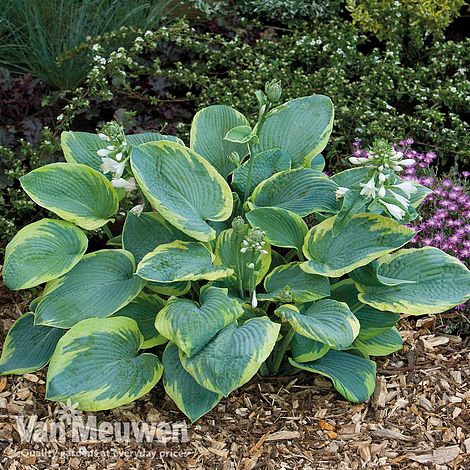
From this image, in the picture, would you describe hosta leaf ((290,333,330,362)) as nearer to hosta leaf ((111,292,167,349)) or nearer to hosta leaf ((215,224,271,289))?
hosta leaf ((215,224,271,289))

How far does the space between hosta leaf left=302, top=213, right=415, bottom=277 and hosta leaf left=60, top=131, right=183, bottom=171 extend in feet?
2.08

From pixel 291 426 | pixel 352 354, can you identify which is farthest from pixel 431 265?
pixel 291 426

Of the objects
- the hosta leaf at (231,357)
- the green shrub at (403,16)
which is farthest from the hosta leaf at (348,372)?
the green shrub at (403,16)

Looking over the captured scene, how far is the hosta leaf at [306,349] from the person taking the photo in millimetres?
2467

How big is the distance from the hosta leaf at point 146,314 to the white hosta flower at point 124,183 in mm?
359

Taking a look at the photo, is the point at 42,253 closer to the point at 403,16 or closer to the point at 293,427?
the point at 293,427

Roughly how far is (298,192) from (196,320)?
658 millimetres

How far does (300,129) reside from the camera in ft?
9.27

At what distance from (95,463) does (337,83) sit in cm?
223

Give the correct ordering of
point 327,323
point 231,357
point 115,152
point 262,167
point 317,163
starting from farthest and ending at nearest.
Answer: point 317,163, point 262,167, point 115,152, point 327,323, point 231,357

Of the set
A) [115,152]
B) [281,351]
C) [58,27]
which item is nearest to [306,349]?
[281,351]

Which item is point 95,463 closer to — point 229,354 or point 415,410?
point 229,354

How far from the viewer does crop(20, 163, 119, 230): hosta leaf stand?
249 cm

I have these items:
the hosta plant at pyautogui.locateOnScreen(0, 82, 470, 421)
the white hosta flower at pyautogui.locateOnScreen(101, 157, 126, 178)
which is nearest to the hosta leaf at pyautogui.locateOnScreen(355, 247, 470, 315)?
the hosta plant at pyautogui.locateOnScreen(0, 82, 470, 421)
